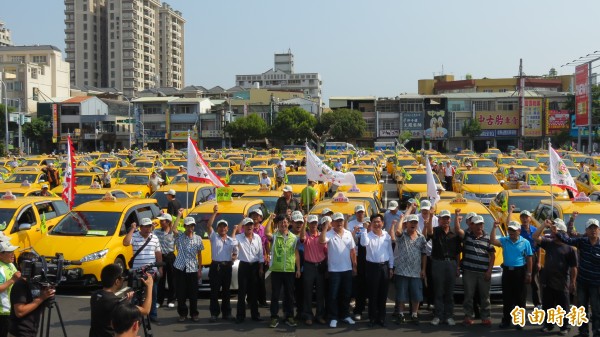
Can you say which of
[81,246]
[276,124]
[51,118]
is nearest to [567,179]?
[81,246]

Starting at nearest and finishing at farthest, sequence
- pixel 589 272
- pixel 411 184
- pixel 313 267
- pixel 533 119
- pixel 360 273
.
Answer: pixel 589 272, pixel 313 267, pixel 360 273, pixel 411 184, pixel 533 119

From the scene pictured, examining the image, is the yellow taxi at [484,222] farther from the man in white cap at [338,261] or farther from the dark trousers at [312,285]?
Answer: the dark trousers at [312,285]

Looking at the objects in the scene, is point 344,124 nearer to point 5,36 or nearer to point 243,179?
point 243,179

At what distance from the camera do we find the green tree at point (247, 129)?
81.0 metres

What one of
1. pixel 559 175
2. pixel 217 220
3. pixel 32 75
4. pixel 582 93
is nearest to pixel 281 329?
pixel 217 220

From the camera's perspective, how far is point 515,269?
29.0 feet

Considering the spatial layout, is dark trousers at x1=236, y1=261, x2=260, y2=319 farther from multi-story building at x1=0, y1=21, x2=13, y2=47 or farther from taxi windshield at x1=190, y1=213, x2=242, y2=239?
multi-story building at x1=0, y1=21, x2=13, y2=47

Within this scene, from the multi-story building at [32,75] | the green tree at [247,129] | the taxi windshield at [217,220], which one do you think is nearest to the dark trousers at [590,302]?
the taxi windshield at [217,220]

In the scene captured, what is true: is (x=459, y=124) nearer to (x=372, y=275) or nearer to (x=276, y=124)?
(x=276, y=124)

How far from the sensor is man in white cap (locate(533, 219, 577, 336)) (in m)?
8.41

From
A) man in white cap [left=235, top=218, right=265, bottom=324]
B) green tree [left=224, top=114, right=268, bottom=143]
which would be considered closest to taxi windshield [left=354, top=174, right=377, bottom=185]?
man in white cap [left=235, top=218, right=265, bottom=324]

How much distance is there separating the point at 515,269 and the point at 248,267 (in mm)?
3638

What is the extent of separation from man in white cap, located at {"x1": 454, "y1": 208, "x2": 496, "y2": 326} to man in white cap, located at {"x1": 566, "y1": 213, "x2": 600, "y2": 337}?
1.06 meters

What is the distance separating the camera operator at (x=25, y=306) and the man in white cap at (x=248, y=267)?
3.67 metres
